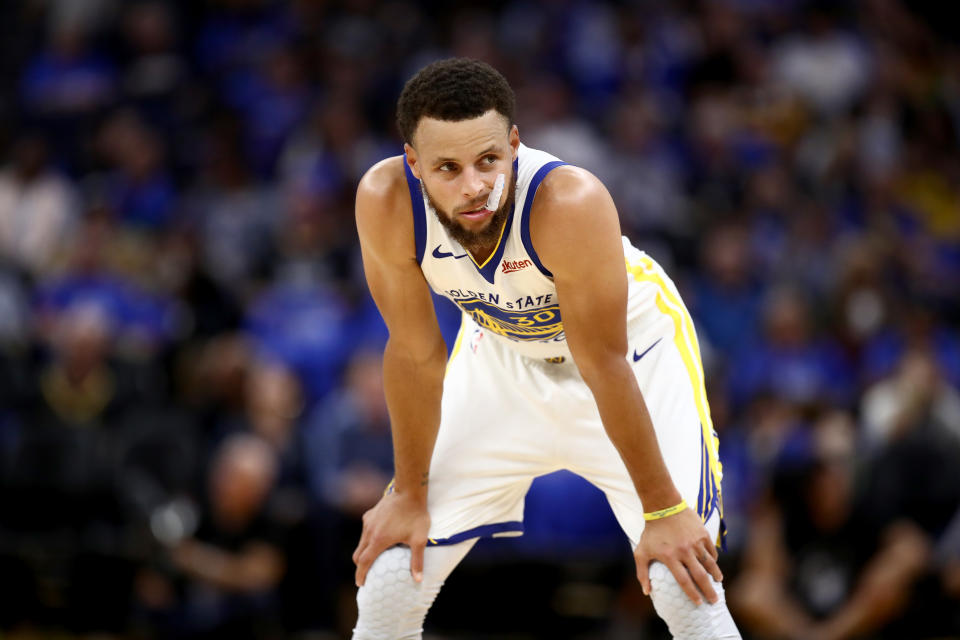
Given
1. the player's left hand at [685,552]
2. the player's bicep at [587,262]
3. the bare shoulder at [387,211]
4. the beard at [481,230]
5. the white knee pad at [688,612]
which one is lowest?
the white knee pad at [688,612]

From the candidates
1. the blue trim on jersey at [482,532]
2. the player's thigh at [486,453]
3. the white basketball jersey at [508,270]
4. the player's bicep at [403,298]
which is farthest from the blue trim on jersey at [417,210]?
the blue trim on jersey at [482,532]

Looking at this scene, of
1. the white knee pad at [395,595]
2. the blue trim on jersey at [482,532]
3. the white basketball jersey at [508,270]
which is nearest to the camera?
the white basketball jersey at [508,270]

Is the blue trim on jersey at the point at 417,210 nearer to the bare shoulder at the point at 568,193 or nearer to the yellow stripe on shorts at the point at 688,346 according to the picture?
the bare shoulder at the point at 568,193

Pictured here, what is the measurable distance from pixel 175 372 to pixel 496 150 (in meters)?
6.05

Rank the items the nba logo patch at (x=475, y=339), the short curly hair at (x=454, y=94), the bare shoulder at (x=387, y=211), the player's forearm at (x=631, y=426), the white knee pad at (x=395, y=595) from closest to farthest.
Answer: the short curly hair at (x=454, y=94), the player's forearm at (x=631, y=426), the bare shoulder at (x=387, y=211), the white knee pad at (x=395, y=595), the nba logo patch at (x=475, y=339)

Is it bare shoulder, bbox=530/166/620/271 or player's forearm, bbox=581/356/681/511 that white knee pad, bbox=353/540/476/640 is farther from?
bare shoulder, bbox=530/166/620/271

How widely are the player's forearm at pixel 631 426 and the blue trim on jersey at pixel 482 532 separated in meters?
0.71

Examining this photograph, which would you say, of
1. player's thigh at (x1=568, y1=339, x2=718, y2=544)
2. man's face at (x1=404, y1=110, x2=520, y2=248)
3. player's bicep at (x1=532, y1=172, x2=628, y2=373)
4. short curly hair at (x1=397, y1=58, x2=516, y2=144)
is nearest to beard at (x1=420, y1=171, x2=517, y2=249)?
man's face at (x1=404, y1=110, x2=520, y2=248)

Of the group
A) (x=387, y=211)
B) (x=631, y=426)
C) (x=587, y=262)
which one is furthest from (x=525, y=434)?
(x=387, y=211)

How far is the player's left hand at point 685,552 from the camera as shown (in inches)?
150

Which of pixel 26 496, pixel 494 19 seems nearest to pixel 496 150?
pixel 26 496

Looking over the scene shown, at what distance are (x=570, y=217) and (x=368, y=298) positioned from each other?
5931 mm

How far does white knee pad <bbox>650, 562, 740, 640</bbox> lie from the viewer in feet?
12.5

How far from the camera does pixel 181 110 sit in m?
11.3
